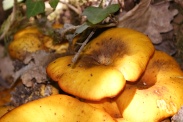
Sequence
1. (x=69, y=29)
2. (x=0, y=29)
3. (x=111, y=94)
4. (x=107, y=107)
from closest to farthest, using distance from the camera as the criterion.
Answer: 1. (x=111, y=94)
2. (x=107, y=107)
3. (x=69, y=29)
4. (x=0, y=29)

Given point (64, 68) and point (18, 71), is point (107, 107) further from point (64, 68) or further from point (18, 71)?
point (18, 71)

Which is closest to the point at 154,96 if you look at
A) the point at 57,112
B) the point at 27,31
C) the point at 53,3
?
the point at 57,112

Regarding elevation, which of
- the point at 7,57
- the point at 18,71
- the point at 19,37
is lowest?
the point at 7,57

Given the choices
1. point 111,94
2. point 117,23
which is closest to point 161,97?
point 111,94

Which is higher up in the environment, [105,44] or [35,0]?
[35,0]

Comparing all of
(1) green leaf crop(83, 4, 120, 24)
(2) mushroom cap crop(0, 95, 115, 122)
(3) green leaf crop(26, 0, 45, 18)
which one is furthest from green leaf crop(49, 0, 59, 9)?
(2) mushroom cap crop(0, 95, 115, 122)

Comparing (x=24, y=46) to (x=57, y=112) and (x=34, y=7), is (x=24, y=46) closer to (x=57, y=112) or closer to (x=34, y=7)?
(x=34, y=7)

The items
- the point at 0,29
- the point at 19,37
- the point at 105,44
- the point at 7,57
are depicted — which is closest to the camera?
the point at 105,44
